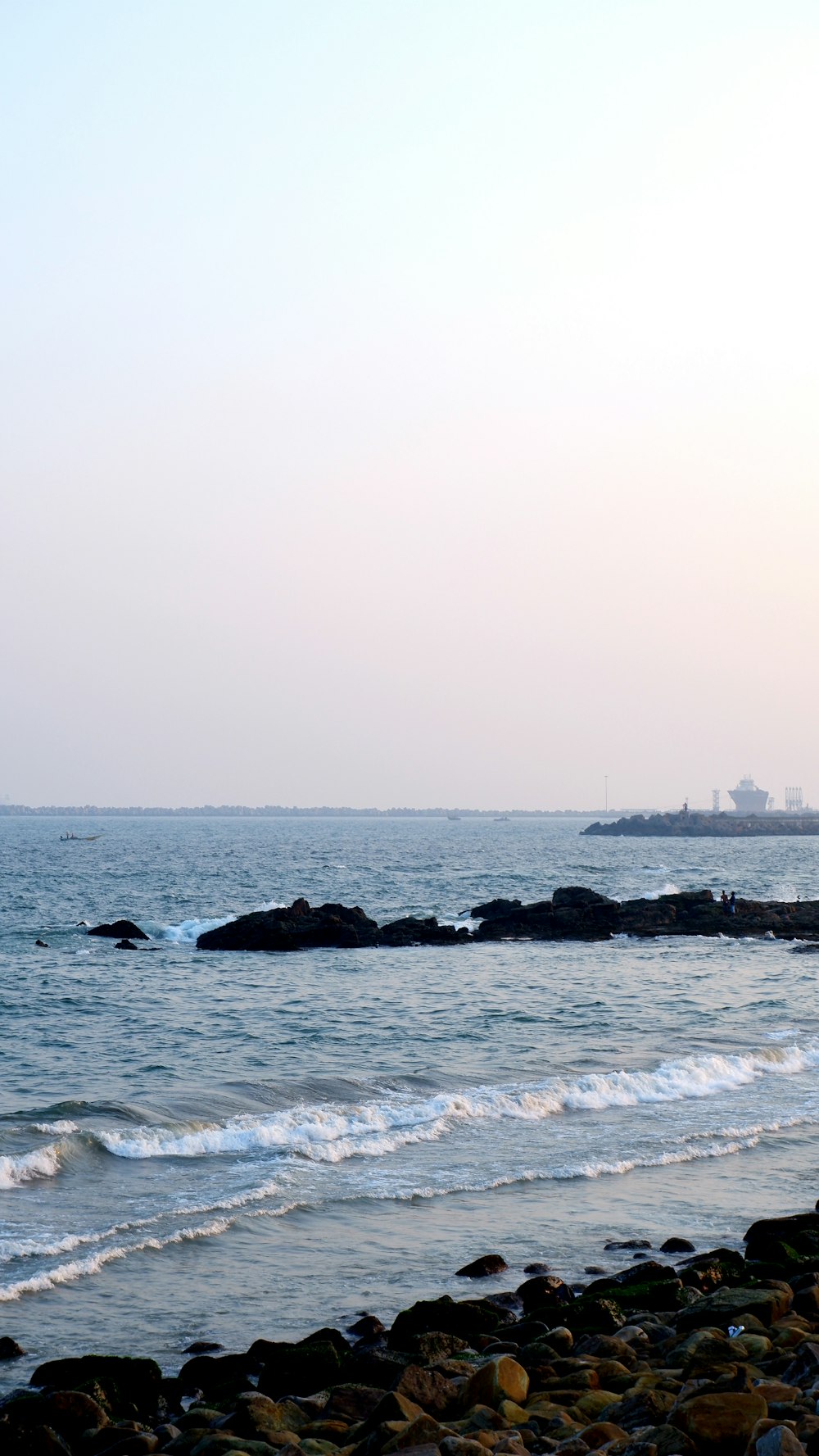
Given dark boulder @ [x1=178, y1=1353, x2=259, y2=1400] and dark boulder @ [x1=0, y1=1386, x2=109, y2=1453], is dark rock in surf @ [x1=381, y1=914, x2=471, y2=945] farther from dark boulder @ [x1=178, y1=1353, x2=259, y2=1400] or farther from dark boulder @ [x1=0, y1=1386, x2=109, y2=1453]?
dark boulder @ [x1=0, y1=1386, x2=109, y2=1453]

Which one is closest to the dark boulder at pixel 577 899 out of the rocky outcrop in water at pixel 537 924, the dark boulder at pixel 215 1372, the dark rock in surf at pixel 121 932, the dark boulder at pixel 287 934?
the rocky outcrop in water at pixel 537 924

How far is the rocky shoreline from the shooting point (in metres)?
47.5

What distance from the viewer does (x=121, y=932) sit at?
165 feet

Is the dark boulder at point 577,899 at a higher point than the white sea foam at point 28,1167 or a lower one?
higher

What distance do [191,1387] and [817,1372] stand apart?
181 inches

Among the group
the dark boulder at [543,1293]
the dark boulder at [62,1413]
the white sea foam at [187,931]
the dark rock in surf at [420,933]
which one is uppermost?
the dark boulder at [62,1413]

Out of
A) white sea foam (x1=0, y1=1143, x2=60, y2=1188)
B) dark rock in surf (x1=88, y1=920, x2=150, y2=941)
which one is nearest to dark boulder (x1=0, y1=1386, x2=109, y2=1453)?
white sea foam (x1=0, y1=1143, x2=60, y2=1188)

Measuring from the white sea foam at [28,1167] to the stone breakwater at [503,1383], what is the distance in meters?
5.76

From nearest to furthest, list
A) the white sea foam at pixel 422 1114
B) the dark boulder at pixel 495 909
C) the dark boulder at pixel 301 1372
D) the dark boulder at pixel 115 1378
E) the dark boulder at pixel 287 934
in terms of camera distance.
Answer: the dark boulder at pixel 115 1378
the dark boulder at pixel 301 1372
the white sea foam at pixel 422 1114
the dark boulder at pixel 287 934
the dark boulder at pixel 495 909

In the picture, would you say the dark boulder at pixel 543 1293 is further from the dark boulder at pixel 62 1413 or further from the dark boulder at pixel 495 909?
the dark boulder at pixel 495 909

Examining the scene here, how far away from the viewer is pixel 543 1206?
15047 millimetres

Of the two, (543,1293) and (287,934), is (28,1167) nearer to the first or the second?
(543,1293)

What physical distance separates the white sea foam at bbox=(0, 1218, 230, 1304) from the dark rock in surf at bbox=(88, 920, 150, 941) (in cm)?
3674

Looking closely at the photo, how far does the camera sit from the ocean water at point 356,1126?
12.5m
